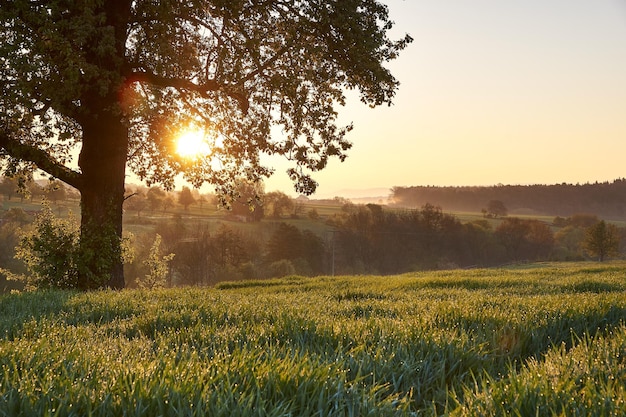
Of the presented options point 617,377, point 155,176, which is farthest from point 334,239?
point 617,377

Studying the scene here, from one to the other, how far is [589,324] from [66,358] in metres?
4.98

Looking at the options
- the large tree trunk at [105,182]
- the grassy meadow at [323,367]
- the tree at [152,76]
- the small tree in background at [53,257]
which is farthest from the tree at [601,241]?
the grassy meadow at [323,367]

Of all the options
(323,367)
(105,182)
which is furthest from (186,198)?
(323,367)

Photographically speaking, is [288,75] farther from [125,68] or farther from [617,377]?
[617,377]

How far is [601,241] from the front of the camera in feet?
317

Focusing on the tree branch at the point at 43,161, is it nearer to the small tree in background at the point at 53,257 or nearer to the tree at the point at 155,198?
the small tree in background at the point at 53,257

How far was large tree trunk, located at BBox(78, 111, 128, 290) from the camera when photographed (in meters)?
15.5

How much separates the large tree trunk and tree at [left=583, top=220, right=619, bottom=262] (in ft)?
338

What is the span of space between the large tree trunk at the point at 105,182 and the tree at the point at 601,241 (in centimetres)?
10300

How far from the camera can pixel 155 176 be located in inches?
789

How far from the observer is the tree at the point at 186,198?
389ft

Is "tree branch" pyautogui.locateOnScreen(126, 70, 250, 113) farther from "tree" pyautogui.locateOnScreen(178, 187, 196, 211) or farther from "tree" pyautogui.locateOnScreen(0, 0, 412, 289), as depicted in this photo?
"tree" pyautogui.locateOnScreen(178, 187, 196, 211)

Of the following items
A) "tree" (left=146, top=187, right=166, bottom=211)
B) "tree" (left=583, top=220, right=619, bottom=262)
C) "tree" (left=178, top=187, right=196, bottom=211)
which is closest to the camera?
"tree" (left=146, top=187, right=166, bottom=211)

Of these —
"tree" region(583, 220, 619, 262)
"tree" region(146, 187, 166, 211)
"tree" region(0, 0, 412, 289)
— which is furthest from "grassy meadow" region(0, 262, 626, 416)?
"tree" region(583, 220, 619, 262)
